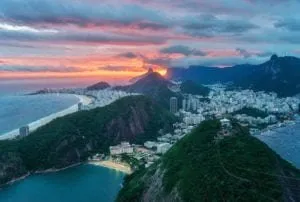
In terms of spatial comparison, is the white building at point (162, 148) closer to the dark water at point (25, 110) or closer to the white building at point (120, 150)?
the white building at point (120, 150)

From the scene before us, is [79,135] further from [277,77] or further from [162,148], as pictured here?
[277,77]

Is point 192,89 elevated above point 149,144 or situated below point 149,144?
above

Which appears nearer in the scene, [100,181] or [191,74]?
[100,181]

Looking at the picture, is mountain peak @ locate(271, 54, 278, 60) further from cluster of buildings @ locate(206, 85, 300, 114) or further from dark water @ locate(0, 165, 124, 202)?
dark water @ locate(0, 165, 124, 202)

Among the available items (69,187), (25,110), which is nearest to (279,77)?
(25,110)

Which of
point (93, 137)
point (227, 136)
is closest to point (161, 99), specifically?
point (93, 137)

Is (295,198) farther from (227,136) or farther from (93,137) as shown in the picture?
(93,137)
